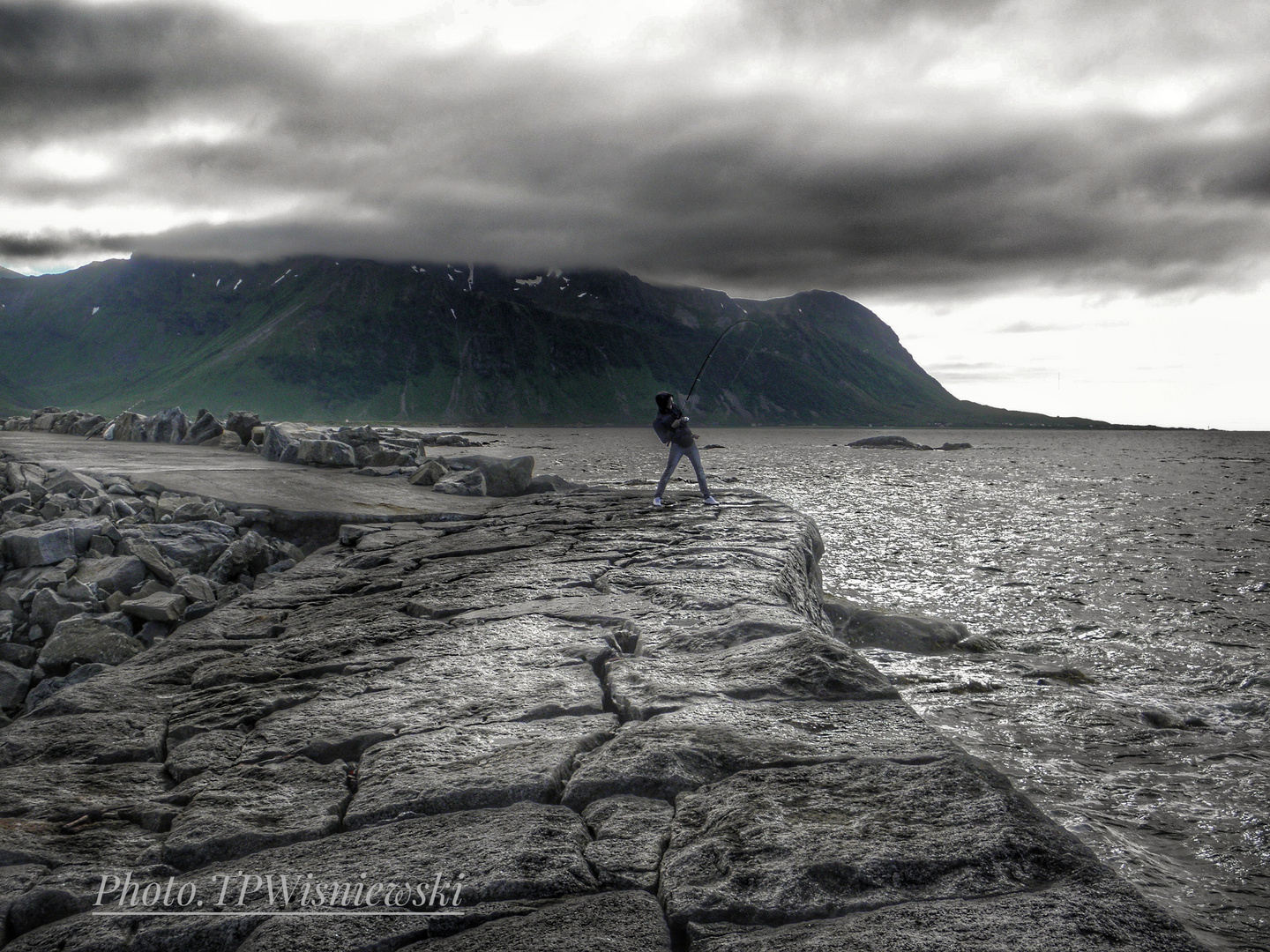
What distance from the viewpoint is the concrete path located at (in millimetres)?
10539

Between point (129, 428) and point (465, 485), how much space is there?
62.9ft

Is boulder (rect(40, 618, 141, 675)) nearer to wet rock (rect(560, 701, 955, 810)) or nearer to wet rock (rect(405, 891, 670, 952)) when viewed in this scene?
wet rock (rect(560, 701, 955, 810))

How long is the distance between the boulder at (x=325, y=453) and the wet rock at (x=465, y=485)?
11.6ft

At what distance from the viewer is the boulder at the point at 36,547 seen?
7.88 metres

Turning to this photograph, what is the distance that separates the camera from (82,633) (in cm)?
622

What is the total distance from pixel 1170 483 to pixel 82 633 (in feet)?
178

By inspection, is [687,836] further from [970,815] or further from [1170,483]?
[1170,483]

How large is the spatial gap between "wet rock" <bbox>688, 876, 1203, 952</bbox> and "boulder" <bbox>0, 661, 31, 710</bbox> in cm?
615

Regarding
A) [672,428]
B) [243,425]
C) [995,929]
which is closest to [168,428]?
[243,425]

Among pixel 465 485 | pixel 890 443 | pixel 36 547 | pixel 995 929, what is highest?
pixel 890 443

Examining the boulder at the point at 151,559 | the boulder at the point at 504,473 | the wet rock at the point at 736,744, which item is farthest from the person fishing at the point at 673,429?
the wet rock at the point at 736,744

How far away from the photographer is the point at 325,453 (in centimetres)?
1579

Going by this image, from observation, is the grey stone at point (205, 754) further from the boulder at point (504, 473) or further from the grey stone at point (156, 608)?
the boulder at point (504, 473)

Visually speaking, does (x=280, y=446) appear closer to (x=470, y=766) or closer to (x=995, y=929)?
(x=470, y=766)
